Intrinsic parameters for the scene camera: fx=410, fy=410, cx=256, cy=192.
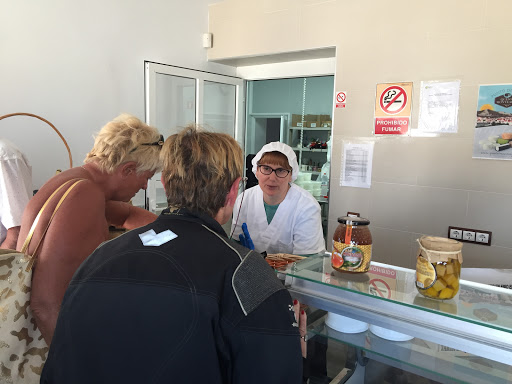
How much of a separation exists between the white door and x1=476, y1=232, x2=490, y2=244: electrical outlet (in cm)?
210

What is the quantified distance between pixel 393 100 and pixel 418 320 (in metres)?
2.14

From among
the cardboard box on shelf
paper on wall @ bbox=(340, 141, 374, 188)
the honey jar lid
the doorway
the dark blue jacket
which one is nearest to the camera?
the dark blue jacket

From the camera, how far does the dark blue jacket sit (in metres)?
0.81

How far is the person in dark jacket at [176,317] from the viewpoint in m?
0.82

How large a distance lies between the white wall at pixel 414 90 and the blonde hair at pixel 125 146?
6.19ft

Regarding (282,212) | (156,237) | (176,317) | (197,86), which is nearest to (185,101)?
(197,86)

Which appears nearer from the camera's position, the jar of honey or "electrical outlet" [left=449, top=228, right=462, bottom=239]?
the jar of honey

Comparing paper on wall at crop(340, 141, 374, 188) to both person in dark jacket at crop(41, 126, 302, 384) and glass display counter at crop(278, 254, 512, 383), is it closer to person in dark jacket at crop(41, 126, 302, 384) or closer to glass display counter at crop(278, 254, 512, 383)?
glass display counter at crop(278, 254, 512, 383)

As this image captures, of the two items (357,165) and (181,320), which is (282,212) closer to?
(357,165)

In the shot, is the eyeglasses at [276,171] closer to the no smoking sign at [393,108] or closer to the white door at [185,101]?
the no smoking sign at [393,108]

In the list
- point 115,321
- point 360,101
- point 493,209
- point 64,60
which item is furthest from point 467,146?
point 64,60

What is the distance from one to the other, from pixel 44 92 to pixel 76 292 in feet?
7.17

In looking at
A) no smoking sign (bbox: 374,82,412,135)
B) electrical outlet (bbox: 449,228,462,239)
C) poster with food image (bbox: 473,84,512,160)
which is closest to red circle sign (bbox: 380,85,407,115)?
no smoking sign (bbox: 374,82,412,135)

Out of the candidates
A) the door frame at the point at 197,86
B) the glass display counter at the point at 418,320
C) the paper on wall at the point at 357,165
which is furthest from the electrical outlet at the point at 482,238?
the door frame at the point at 197,86
